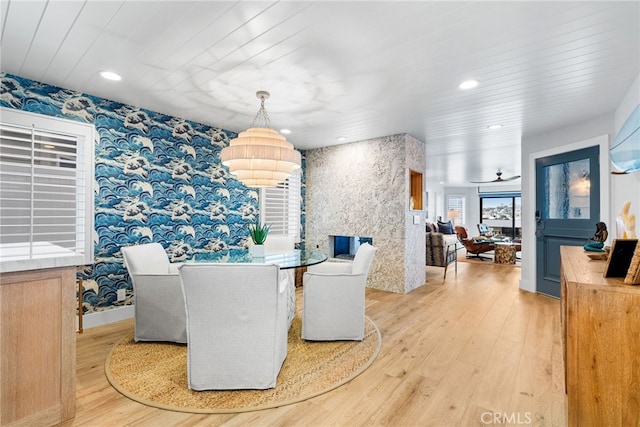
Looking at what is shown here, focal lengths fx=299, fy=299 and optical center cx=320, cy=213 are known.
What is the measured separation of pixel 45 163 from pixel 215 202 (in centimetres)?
185

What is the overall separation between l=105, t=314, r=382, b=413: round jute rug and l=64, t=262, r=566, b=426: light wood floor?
2.8 inches

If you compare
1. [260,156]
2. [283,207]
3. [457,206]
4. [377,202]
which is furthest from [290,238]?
[457,206]

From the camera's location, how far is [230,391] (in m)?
2.03

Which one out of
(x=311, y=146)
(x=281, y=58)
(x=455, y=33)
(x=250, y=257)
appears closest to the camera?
(x=455, y=33)

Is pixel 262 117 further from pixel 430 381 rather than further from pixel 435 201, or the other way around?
pixel 435 201

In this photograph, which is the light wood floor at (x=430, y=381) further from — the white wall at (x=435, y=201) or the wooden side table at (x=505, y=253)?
the white wall at (x=435, y=201)

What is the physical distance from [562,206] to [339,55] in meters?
3.95

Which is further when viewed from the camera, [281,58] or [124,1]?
[281,58]

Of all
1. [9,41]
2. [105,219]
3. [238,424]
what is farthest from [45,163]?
[238,424]

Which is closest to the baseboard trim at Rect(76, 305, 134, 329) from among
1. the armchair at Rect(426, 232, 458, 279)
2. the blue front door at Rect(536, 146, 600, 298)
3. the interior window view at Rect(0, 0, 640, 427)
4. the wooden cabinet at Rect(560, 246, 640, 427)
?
the interior window view at Rect(0, 0, 640, 427)

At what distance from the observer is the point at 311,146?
5406 millimetres

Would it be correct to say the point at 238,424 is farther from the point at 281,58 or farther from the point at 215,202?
the point at 215,202

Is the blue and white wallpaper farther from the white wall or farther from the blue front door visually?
the white wall

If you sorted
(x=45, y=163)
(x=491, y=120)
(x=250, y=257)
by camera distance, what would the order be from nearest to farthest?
(x=45, y=163) < (x=250, y=257) < (x=491, y=120)
